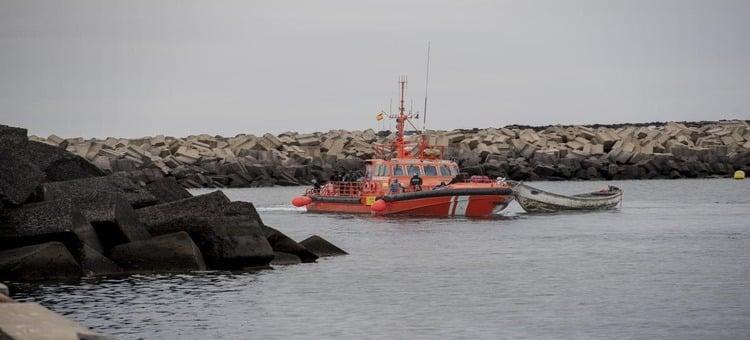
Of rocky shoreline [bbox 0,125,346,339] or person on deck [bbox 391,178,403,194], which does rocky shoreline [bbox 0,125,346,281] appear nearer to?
rocky shoreline [bbox 0,125,346,339]

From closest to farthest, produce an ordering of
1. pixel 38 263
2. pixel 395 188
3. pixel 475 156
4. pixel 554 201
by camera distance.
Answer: pixel 38 263 → pixel 395 188 → pixel 554 201 → pixel 475 156

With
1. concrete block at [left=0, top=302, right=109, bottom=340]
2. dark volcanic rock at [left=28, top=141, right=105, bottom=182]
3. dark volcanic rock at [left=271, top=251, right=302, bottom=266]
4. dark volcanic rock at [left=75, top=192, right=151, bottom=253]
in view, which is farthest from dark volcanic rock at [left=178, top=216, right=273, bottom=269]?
concrete block at [left=0, top=302, right=109, bottom=340]

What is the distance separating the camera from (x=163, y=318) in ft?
53.0

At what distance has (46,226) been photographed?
18.4m

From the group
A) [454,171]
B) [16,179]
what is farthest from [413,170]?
[16,179]

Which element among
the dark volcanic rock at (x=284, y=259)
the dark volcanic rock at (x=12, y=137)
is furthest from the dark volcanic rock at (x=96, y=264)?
the dark volcanic rock at (x=284, y=259)

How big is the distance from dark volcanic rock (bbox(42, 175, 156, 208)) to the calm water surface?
2234 mm

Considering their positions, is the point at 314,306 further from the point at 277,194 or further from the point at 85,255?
the point at 277,194

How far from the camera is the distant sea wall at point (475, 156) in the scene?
61.9 m

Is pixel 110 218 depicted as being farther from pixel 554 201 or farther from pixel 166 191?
pixel 554 201

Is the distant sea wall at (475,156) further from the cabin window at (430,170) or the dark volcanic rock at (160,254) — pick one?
the dark volcanic rock at (160,254)

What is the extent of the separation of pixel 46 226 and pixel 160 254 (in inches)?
72.8

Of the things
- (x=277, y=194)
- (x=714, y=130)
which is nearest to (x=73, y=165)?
(x=277, y=194)

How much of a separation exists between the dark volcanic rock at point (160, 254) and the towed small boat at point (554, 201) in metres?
19.4
